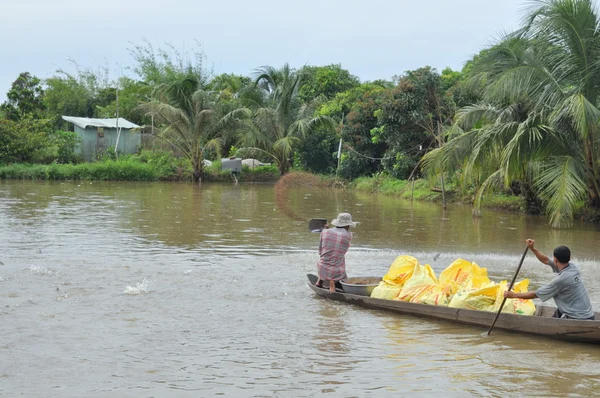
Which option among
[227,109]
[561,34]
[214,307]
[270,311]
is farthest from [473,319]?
[227,109]

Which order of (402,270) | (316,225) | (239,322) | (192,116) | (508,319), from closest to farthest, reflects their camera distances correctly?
(508,319)
(239,322)
(402,270)
(316,225)
(192,116)

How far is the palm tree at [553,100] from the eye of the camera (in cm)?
1705

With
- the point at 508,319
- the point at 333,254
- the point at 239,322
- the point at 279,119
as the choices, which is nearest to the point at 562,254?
the point at 508,319

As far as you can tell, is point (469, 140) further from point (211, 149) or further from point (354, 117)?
point (211, 149)

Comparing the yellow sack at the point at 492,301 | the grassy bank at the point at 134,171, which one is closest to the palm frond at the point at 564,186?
the yellow sack at the point at 492,301

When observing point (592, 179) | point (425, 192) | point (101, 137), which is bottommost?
point (425, 192)

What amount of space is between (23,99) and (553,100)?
31.7 m

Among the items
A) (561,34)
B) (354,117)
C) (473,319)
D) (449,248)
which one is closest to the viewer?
(473,319)

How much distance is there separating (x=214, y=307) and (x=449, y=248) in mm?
7187

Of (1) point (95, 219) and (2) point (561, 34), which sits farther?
(1) point (95, 219)

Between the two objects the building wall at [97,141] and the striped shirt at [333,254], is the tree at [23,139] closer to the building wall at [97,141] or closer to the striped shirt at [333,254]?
the building wall at [97,141]

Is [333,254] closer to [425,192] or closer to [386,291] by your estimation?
[386,291]

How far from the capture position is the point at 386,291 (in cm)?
938

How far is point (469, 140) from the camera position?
20062 mm
